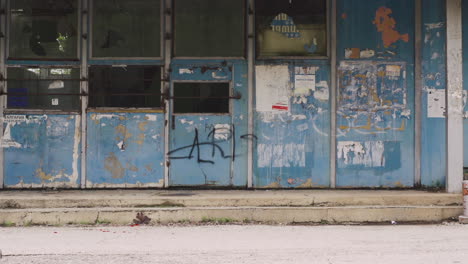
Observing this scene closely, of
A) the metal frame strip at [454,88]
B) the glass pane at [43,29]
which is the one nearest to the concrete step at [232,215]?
the metal frame strip at [454,88]

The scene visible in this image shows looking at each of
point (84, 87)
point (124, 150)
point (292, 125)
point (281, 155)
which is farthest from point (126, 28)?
point (281, 155)

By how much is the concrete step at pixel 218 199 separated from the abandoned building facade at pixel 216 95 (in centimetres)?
57

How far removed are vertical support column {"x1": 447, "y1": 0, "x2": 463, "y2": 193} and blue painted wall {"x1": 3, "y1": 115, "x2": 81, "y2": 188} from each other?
6.34 m

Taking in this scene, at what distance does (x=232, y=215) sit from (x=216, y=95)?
2358mm

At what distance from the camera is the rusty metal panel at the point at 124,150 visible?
10.9 metres

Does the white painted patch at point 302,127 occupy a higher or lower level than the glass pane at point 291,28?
lower

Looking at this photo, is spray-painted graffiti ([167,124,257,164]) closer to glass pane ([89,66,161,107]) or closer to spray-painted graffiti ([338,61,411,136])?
glass pane ([89,66,161,107])

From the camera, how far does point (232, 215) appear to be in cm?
964

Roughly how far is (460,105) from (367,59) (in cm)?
179

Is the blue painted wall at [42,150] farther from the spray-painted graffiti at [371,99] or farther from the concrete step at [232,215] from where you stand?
the spray-painted graffiti at [371,99]

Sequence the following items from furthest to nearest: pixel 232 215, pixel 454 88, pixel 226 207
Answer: pixel 454 88
pixel 226 207
pixel 232 215

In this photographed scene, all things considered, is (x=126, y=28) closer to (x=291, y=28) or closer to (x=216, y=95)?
(x=216, y=95)

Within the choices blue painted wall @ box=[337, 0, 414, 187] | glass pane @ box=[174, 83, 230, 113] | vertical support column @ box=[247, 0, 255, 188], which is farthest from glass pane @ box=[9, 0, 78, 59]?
blue painted wall @ box=[337, 0, 414, 187]

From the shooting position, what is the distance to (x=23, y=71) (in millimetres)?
10875
